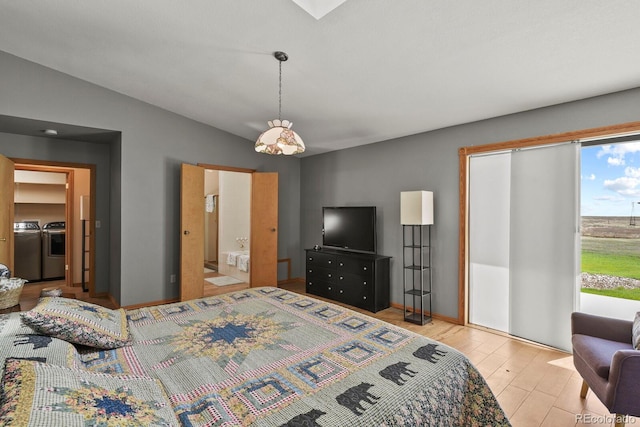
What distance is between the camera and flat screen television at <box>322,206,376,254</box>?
4.63 m

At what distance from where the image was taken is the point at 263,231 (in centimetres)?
529

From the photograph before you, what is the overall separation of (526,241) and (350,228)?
2352 millimetres

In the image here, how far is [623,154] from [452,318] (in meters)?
2.55

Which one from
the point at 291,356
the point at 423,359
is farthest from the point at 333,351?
the point at 423,359

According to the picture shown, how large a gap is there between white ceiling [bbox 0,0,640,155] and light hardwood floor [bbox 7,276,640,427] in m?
2.46

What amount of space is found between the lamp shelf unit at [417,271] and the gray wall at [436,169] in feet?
0.35

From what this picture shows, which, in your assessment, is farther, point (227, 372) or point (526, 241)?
point (526, 241)

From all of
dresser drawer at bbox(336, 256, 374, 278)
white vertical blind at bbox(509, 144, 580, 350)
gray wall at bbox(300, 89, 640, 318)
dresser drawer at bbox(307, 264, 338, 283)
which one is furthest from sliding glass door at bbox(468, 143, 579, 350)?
dresser drawer at bbox(307, 264, 338, 283)

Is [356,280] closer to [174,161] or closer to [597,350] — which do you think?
[597,350]

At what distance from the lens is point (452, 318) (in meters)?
3.85

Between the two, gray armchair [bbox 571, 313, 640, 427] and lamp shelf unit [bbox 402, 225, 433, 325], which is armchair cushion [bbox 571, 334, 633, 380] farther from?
lamp shelf unit [bbox 402, 225, 433, 325]

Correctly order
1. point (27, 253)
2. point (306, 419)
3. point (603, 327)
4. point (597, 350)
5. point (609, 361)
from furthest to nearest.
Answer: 1. point (27, 253)
2. point (603, 327)
3. point (597, 350)
4. point (609, 361)
5. point (306, 419)

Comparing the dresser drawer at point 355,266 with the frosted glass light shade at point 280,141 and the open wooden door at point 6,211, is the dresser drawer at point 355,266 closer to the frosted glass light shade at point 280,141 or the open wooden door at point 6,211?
the frosted glass light shade at point 280,141

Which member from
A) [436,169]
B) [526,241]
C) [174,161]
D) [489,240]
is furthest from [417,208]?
[174,161]
